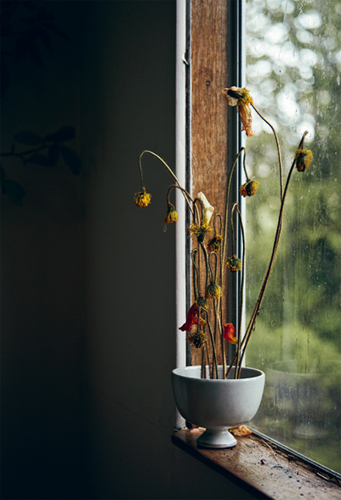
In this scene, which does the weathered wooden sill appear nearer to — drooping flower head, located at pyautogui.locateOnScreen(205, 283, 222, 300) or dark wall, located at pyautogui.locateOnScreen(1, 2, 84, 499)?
drooping flower head, located at pyautogui.locateOnScreen(205, 283, 222, 300)

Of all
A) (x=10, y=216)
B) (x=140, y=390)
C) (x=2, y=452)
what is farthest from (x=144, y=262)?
(x=2, y=452)

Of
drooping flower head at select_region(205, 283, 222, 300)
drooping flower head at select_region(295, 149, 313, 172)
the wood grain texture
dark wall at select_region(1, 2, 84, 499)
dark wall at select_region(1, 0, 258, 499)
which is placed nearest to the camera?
drooping flower head at select_region(295, 149, 313, 172)

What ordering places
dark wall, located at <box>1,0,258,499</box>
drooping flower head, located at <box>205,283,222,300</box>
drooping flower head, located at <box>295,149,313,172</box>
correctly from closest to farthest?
drooping flower head, located at <box>295,149,313,172</box>, drooping flower head, located at <box>205,283,222,300</box>, dark wall, located at <box>1,0,258,499</box>

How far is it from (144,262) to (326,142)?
1.93ft

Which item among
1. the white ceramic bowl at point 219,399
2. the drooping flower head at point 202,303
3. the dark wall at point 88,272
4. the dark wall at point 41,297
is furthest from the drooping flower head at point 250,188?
the dark wall at point 41,297

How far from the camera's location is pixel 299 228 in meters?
0.83

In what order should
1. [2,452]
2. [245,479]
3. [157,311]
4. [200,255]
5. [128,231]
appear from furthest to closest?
[2,452] → [128,231] → [157,311] → [200,255] → [245,479]

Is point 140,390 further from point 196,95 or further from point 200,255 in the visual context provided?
point 196,95

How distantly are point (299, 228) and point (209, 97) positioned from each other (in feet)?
1.34

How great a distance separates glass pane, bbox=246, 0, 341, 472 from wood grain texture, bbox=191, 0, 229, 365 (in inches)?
3.2

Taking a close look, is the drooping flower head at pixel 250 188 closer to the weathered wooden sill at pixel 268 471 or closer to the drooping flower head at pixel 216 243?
the drooping flower head at pixel 216 243

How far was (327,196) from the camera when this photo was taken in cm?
77

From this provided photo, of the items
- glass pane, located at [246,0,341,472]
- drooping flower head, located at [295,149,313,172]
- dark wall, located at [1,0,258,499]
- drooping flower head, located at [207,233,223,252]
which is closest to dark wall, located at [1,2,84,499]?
dark wall, located at [1,0,258,499]

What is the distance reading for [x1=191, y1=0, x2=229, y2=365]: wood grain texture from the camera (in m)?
1.03
